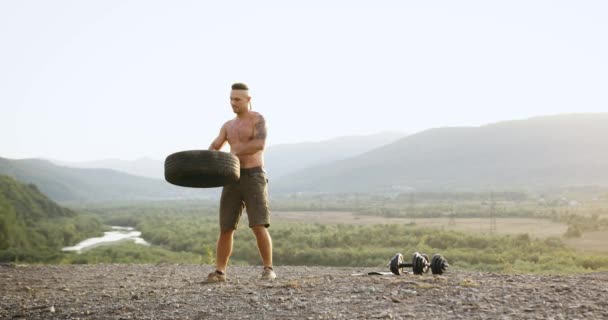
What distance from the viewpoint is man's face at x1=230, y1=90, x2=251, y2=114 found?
9867 mm

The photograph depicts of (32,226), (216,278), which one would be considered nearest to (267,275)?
(216,278)

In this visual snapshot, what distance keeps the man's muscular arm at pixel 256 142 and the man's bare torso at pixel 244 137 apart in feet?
0.11

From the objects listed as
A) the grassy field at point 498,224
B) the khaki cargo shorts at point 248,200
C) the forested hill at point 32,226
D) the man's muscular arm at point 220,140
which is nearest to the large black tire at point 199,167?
the khaki cargo shorts at point 248,200

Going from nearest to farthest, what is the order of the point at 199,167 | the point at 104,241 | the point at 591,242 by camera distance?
1. the point at 199,167
2. the point at 591,242
3. the point at 104,241

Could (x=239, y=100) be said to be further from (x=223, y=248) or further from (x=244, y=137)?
(x=223, y=248)

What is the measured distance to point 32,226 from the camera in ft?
197

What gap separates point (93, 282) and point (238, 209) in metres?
3.50

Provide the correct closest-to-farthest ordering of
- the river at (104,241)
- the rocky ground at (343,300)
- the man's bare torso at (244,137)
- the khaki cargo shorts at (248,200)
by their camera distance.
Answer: the rocky ground at (343,300) → the khaki cargo shorts at (248,200) → the man's bare torso at (244,137) → the river at (104,241)

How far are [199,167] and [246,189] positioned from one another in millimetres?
1260

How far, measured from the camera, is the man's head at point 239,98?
32.4ft

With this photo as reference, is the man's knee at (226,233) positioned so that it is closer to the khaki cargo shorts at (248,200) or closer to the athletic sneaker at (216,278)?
the khaki cargo shorts at (248,200)

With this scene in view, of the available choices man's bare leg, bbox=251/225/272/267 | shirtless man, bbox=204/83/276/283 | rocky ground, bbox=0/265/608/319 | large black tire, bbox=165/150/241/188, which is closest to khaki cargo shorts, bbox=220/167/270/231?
shirtless man, bbox=204/83/276/283

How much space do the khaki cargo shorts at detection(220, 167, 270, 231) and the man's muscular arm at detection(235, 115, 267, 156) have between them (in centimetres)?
27

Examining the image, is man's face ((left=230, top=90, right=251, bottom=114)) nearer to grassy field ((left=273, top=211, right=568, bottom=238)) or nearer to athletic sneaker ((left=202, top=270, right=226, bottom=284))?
athletic sneaker ((left=202, top=270, right=226, bottom=284))
